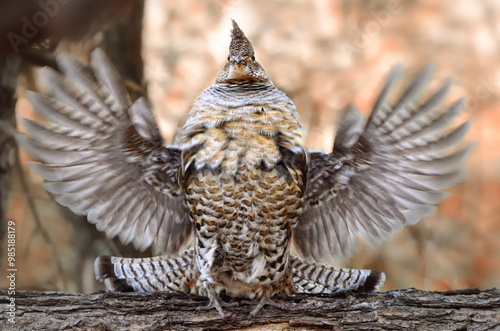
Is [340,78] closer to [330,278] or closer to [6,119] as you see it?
[330,278]

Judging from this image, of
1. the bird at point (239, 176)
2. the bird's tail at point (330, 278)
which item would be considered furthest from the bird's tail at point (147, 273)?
the bird's tail at point (330, 278)

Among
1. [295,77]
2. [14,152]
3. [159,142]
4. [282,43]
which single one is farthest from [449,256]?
[14,152]

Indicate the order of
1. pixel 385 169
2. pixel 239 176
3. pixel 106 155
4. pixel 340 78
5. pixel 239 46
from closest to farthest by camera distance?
1. pixel 239 176
2. pixel 106 155
3. pixel 385 169
4. pixel 239 46
5. pixel 340 78

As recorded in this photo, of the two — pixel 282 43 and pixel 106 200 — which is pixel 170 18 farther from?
pixel 106 200

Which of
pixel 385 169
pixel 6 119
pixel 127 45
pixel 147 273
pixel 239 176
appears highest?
pixel 127 45

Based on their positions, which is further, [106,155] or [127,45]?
[127,45]

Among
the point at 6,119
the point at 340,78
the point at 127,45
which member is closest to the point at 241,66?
the point at 127,45

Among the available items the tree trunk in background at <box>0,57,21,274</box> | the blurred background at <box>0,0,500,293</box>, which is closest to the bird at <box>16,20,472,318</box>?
the tree trunk in background at <box>0,57,21,274</box>
